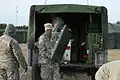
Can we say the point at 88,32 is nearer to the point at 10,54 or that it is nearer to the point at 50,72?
the point at 50,72

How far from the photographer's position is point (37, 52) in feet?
35.2

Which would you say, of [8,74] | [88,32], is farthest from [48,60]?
[88,32]

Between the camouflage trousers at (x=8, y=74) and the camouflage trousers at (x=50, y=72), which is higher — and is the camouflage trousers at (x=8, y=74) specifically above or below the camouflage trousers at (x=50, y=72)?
above

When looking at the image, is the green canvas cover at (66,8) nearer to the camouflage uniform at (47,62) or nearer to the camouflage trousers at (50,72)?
the camouflage uniform at (47,62)

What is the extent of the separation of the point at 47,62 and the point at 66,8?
216cm

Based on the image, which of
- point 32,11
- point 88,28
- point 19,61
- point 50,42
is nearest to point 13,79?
point 19,61

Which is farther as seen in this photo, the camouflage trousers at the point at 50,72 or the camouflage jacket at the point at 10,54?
the camouflage trousers at the point at 50,72

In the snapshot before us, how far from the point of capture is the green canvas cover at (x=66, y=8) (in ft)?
37.0

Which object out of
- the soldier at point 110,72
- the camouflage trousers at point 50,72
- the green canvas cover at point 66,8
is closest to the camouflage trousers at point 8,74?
the camouflage trousers at point 50,72

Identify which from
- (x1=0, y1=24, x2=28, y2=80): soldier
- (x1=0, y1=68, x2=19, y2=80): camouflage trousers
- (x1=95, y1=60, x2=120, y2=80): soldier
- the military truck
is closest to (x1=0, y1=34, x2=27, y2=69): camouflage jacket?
(x1=0, y1=24, x2=28, y2=80): soldier

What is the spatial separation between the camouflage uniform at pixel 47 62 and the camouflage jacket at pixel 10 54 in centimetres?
149

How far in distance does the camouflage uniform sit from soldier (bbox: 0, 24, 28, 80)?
57.3 inches

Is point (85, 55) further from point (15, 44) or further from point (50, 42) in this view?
point (15, 44)

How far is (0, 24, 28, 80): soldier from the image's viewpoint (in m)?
8.24
